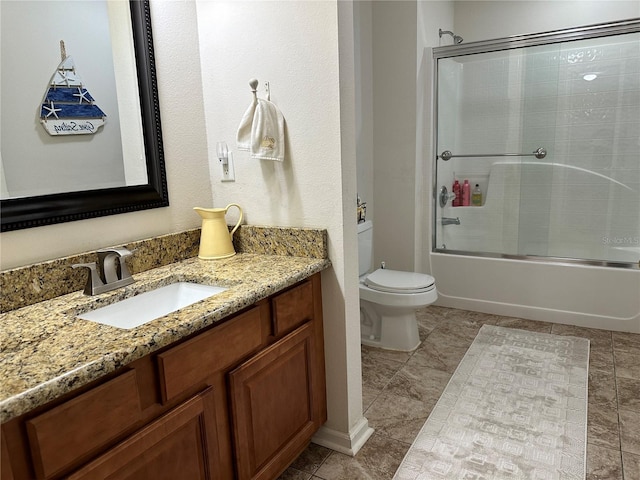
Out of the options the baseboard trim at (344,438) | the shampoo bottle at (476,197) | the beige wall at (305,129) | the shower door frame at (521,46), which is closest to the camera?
the beige wall at (305,129)

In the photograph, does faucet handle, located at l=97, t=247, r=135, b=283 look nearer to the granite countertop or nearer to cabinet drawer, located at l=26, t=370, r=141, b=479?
the granite countertop

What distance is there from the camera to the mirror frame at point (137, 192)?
140cm

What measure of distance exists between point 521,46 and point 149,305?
3.04 meters

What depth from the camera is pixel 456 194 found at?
3707 mm

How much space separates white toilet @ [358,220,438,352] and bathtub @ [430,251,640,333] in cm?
71

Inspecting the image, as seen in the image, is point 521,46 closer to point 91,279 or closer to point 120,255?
point 120,255

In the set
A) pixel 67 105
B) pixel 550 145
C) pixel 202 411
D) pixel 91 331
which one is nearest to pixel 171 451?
pixel 202 411

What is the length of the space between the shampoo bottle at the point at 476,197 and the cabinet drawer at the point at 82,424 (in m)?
3.17

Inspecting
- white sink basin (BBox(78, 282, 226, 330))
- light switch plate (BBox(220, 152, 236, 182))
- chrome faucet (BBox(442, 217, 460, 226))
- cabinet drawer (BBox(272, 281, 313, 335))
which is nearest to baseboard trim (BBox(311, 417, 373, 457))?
cabinet drawer (BBox(272, 281, 313, 335))

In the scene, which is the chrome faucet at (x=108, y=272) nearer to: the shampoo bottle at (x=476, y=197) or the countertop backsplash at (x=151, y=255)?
the countertop backsplash at (x=151, y=255)

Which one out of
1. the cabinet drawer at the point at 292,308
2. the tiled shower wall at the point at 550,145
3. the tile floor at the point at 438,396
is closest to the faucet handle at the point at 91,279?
the cabinet drawer at the point at 292,308

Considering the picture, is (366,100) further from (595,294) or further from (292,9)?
(595,294)

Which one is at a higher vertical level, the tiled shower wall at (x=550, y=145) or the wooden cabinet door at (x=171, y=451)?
the tiled shower wall at (x=550, y=145)

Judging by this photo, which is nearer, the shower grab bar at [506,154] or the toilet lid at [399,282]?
the toilet lid at [399,282]
